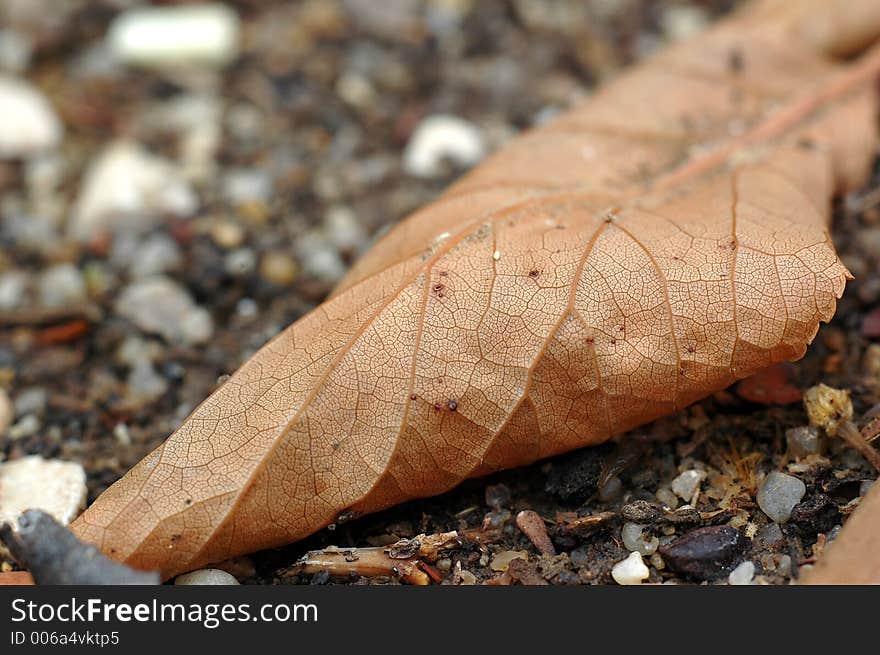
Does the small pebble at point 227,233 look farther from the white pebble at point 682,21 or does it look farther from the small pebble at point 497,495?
the white pebble at point 682,21

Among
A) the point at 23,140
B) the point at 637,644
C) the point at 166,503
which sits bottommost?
the point at 637,644

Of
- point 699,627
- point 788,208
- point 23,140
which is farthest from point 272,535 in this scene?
point 23,140

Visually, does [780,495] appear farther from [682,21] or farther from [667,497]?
[682,21]

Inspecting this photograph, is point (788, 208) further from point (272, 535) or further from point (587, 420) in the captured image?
point (272, 535)

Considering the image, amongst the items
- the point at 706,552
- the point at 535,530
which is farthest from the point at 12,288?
the point at 706,552

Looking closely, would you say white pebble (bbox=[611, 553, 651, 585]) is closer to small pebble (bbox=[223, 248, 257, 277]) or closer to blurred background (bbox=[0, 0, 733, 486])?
blurred background (bbox=[0, 0, 733, 486])

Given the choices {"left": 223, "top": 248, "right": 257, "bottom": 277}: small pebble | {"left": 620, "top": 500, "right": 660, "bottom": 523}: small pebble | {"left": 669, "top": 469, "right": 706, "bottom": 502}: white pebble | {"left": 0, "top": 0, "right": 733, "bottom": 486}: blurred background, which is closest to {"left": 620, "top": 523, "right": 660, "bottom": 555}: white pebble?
{"left": 620, "top": 500, "right": 660, "bottom": 523}: small pebble

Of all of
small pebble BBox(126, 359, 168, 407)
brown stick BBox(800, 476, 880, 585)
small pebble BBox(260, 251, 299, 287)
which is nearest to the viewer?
brown stick BBox(800, 476, 880, 585)
